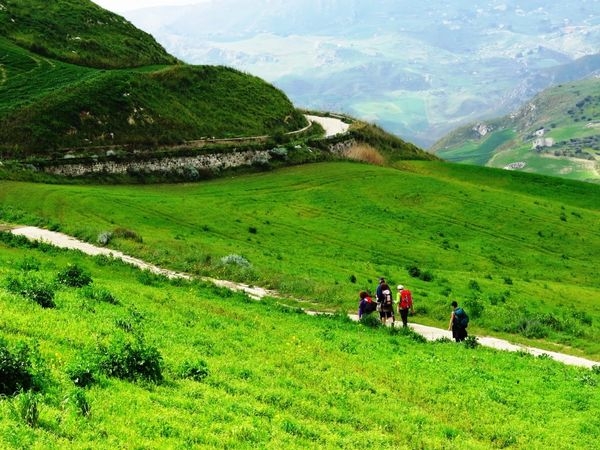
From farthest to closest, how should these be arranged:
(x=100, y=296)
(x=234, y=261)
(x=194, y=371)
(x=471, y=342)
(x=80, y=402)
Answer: (x=234, y=261) → (x=471, y=342) → (x=100, y=296) → (x=194, y=371) → (x=80, y=402)

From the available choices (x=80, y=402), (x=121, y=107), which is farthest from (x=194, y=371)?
(x=121, y=107)

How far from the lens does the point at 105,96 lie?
273ft

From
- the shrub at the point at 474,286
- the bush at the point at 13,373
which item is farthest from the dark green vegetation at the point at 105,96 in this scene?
the bush at the point at 13,373

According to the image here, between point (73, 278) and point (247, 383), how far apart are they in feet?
48.1

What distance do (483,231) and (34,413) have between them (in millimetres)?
58847

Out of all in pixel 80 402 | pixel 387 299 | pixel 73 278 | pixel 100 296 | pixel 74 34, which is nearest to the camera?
pixel 80 402

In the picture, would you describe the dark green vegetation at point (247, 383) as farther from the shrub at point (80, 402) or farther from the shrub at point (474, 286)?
the shrub at point (474, 286)

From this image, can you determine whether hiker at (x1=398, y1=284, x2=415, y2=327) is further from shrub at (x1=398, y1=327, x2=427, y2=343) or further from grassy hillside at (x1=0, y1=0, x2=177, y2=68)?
grassy hillside at (x1=0, y1=0, x2=177, y2=68)

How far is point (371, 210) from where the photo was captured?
225 feet

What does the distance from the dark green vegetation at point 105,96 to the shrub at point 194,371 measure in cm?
6032

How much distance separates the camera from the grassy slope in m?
40.0

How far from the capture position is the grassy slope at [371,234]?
1576 inches

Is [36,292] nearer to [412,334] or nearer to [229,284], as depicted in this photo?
[412,334]

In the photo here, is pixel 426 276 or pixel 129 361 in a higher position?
pixel 426 276
